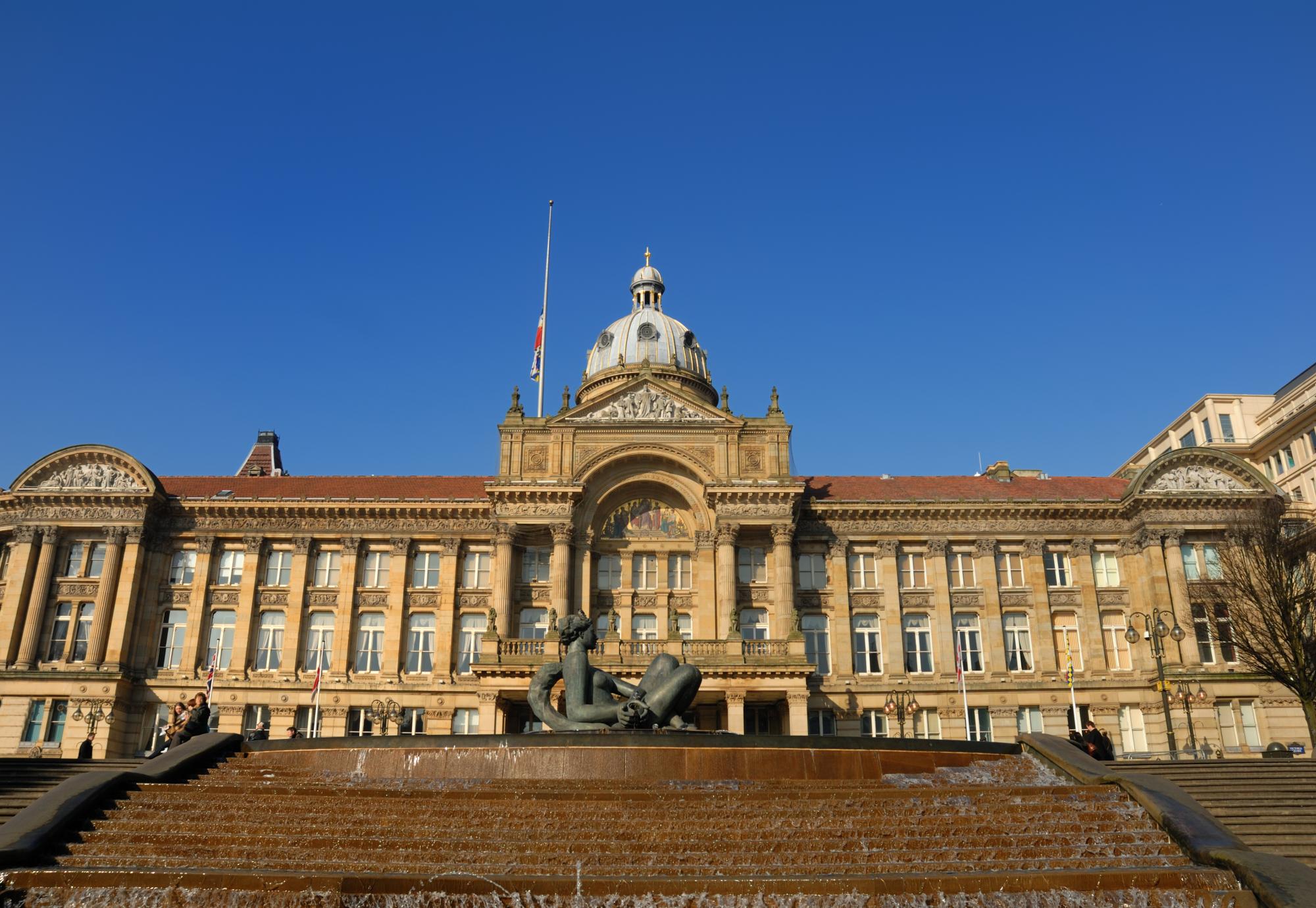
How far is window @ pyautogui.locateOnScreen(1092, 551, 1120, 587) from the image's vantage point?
52.9m

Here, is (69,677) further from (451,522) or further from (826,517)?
(826,517)

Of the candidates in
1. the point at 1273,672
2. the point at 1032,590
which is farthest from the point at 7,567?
the point at 1273,672

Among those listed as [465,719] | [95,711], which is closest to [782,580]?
[465,719]

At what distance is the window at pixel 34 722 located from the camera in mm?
48062

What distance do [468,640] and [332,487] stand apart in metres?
12.3

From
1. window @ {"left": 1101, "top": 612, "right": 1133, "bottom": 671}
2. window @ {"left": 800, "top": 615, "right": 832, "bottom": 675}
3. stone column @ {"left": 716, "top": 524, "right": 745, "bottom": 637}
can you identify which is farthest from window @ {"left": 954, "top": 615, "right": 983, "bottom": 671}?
stone column @ {"left": 716, "top": 524, "right": 745, "bottom": 637}

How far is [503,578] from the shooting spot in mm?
49500

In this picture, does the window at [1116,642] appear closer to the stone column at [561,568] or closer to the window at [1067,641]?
the window at [1067,641]

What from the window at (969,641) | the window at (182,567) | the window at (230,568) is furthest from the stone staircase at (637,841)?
the window at (182,567)

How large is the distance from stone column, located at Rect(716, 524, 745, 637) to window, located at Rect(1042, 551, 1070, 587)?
1604 cm

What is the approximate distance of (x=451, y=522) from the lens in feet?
173

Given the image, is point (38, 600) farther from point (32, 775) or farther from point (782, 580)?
point (782, 580)

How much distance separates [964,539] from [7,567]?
155 ft

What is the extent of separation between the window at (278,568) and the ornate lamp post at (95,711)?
872 cm
